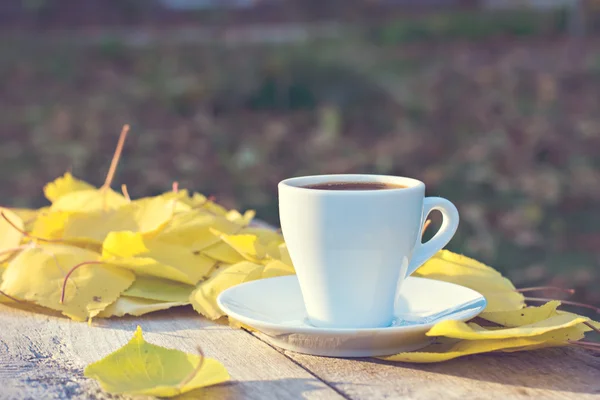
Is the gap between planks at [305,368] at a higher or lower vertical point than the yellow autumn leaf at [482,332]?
lower

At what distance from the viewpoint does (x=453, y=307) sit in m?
0.82

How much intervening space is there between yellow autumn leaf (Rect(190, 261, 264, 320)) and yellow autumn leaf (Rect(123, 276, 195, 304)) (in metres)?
0.02

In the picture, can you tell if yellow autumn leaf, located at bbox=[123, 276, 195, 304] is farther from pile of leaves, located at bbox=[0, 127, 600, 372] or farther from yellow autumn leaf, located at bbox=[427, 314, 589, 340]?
yellow autumn leaf, located at bbox=[427, 314, 589, 340]

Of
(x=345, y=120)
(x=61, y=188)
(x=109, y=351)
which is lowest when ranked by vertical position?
(x=109, y=351)

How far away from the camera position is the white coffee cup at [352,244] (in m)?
0.74

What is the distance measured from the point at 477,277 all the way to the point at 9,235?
2.03 ft

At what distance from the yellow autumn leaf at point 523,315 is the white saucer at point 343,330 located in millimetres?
31

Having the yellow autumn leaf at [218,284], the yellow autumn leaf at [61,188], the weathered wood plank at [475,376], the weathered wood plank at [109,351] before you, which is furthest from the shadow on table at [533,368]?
the yellow autumn leaf at [61,188]

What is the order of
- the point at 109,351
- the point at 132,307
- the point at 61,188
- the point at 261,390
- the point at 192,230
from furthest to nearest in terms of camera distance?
the point at 61,188 < the point at 192,230 < the point at 132,307 < the point at 109,351 < the point at 261,390

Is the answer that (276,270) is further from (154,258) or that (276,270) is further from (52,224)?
(52,224)

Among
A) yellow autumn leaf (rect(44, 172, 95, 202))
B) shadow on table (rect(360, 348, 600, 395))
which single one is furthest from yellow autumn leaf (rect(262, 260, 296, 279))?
yellow autumn leaf (rect(44, 172, 95, 202))

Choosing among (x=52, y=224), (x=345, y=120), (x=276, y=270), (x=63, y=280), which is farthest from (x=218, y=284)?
(x=345, y=120)

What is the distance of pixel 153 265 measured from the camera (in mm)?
938

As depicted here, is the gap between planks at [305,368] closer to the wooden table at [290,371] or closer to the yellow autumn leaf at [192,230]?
the wooden table at [290,371]
